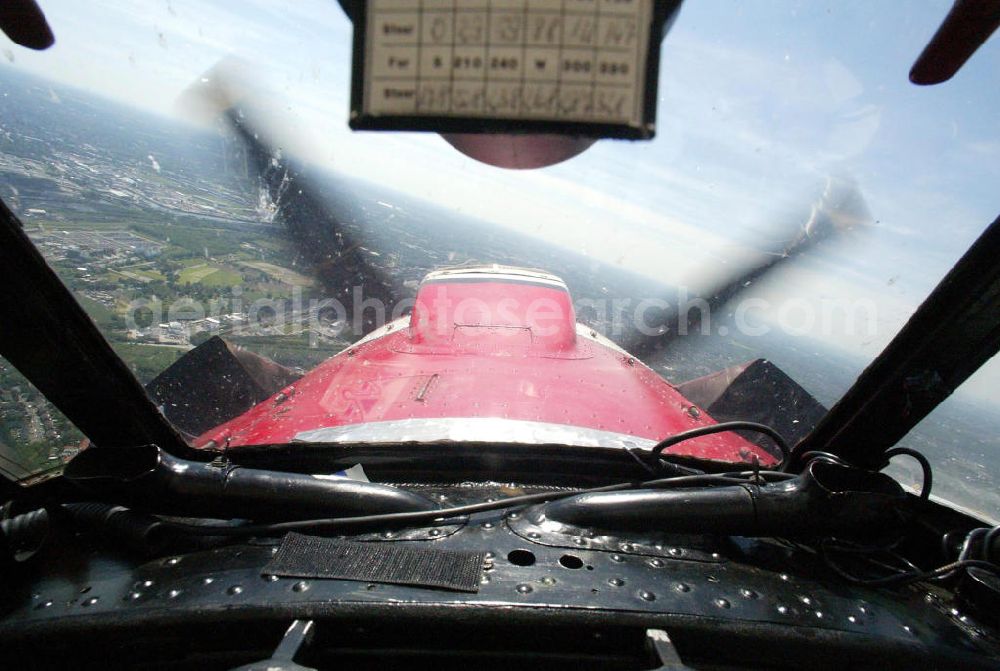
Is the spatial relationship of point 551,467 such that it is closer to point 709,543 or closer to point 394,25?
point 709,543

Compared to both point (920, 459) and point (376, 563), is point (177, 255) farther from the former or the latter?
point (920, 459)

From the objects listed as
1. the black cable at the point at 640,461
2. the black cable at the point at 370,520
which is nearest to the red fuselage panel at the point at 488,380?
the black cable at the point at 370,520

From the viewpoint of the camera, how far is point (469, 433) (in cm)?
208

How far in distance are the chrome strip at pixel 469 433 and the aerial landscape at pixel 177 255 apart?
72cm

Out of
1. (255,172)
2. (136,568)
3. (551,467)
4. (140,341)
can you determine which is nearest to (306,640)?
(136,568)

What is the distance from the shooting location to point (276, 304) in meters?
3.32

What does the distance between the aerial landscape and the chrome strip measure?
2.36 ft

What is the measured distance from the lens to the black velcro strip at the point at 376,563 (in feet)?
4.25

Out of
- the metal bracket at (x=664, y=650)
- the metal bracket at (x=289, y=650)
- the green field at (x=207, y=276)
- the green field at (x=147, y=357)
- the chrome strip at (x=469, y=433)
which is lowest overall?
the metal bracket at (x=289, y=650)

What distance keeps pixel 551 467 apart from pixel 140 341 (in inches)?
65.5

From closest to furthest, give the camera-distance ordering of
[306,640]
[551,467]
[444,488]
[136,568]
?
[306,640] → [136,568] → [444,488] → [551,467]

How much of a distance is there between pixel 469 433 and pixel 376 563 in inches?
30.2

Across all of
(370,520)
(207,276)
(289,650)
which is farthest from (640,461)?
(207,276)

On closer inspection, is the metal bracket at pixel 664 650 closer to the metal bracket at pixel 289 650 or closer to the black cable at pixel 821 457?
the metal bracket at pixel 289 650
